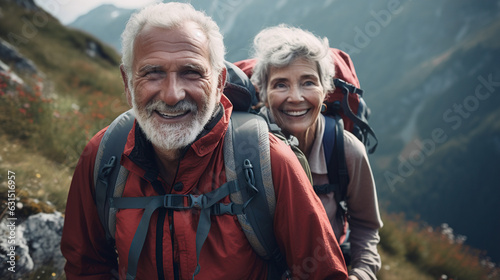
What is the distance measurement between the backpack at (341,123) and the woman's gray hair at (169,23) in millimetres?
1217

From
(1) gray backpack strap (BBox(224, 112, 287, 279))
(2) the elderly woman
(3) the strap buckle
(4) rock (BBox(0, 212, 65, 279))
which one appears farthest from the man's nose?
(4) rock (BBox(0, 212, 65, 279))

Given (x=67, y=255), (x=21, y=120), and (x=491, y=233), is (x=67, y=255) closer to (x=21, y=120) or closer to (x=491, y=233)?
(x=21, y=120)

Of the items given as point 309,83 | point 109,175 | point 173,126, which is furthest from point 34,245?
point 309,83

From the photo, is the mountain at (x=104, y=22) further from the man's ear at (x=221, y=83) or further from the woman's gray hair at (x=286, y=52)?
the man's ear at (x=221, y=83)

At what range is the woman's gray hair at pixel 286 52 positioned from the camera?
8.96ft

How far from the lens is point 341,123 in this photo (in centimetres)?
273

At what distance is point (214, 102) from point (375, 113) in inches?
5074

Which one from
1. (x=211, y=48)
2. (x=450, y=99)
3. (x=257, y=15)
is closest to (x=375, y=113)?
(x=450, y=99)

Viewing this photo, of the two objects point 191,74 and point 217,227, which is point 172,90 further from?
point 217,227

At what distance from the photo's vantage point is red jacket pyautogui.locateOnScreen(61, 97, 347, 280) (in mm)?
1716

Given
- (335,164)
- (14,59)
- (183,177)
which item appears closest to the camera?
(183,177)

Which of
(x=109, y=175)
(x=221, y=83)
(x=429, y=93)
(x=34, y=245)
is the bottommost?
(x=429, y=93)

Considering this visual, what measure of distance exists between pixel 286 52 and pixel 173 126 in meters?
1.42

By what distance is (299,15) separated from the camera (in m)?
178
